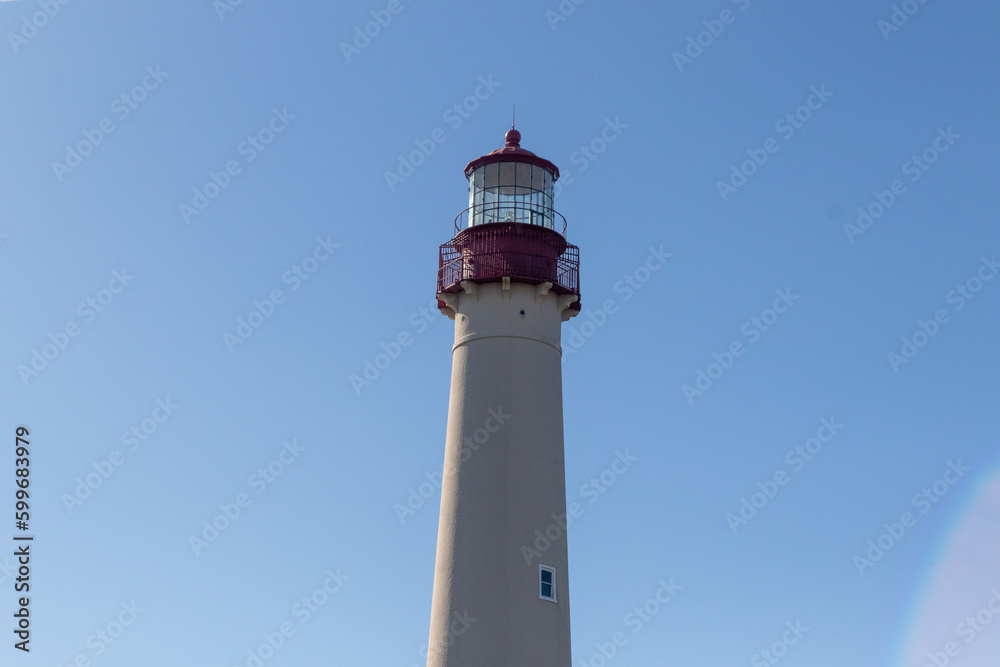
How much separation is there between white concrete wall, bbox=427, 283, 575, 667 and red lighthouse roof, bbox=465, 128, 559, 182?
337 centimetres

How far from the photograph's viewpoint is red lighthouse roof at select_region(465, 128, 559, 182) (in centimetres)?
3475

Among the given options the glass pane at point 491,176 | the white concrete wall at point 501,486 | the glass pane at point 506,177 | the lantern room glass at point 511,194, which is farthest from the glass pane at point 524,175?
the white concrete wall at point 501,486

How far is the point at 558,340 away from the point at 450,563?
5690mm

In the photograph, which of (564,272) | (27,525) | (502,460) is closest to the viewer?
(27,525)

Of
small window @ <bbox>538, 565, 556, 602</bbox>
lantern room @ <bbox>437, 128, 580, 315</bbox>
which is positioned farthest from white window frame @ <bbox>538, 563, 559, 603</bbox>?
lantern room @ <bbox>437, 128, 580, 315</bbox>

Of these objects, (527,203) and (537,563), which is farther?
(527,203)

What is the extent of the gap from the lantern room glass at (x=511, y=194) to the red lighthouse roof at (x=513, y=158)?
0.29ft

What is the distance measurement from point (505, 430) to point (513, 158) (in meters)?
6.79

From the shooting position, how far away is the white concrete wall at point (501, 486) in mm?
30359

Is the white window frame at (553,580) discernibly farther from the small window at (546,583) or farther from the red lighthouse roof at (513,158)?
the red lighthouse roof at (513,158)

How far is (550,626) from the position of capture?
30.6 m

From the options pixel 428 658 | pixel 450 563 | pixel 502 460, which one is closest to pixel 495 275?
pixel 502 460

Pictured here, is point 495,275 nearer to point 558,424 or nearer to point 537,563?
point 558,424

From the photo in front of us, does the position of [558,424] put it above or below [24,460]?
above
